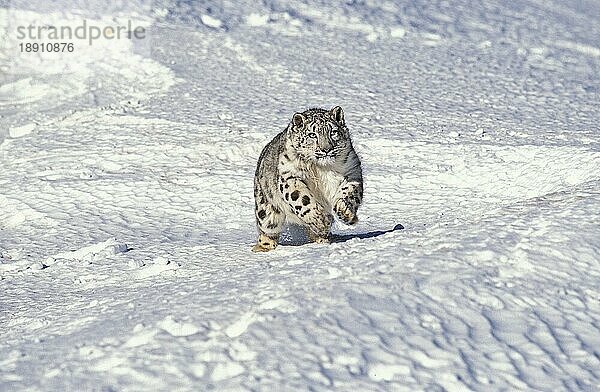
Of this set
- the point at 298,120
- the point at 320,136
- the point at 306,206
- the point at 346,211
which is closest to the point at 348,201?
the point at 346,211

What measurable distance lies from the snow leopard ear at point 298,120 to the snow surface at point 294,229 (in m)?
0.75

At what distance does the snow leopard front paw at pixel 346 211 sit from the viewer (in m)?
6.09

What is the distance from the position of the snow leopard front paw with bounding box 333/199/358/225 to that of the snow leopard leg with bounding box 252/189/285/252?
1.53 feet

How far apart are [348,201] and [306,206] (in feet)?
0.81

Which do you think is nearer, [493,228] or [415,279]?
[415,279]

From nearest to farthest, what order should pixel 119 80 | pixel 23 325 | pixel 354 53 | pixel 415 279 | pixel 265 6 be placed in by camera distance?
pixel 415 279 < pixel 23 325 < pixel 119 80 < pixel 354 53 < pixel 265 6

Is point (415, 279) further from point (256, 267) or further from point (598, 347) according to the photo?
point (256, 267)

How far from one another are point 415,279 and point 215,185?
432cm

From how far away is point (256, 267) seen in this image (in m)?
5.73

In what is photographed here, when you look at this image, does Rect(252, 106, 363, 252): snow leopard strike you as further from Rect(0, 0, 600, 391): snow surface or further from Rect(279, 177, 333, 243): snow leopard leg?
Rect(0, 0, 600, 391): snow surface

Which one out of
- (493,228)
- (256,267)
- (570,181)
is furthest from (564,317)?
(570,181)

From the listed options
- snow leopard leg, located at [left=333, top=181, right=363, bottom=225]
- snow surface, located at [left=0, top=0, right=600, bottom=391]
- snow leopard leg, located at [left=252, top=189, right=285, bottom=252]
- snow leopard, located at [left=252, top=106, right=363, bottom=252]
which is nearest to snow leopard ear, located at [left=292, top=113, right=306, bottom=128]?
snow leopard, located at [left=252, top=106, right=363, bottom=252]

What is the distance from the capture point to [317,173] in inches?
245

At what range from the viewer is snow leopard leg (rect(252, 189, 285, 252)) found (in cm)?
648
